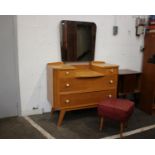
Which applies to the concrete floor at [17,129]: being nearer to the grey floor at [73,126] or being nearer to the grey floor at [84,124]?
the grey floor at [73,126]

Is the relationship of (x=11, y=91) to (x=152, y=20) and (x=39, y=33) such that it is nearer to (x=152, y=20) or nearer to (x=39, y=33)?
(x=39, y=33)

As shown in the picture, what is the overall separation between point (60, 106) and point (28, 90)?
0.65 meters

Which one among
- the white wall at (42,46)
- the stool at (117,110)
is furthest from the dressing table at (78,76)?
the stool at (117,110)

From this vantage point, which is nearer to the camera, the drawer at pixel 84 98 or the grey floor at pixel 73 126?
the grey floor at pixel 73 126

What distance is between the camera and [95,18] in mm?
2988

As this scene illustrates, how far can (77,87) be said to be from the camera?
2.50 m

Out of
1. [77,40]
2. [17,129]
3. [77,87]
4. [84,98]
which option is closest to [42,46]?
[77,40]

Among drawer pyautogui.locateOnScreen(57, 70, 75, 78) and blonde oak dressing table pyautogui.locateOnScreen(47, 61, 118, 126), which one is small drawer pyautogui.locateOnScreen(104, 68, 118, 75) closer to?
blonde oak dressing table pyautogui.locateOnScreen(47, 61, 118, 126)

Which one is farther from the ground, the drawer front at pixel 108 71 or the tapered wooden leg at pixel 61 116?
the drawer front at pixel 108 71

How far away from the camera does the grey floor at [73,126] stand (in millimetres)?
2293

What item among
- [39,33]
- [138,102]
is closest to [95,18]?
[39,33]

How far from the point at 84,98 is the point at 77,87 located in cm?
20

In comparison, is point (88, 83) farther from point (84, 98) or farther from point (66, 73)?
point (66, 73)

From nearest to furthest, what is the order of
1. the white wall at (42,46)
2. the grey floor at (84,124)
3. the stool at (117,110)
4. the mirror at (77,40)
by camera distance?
the stool at (117,110) < the grey floor at (84,124) < the white wall at (42,46) < the mirror at (77,40)
